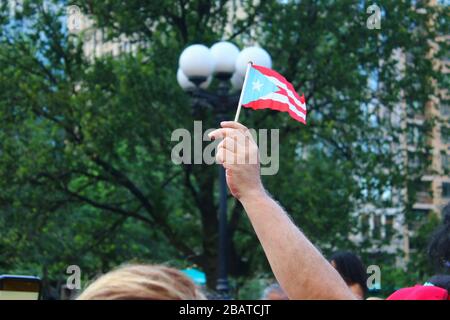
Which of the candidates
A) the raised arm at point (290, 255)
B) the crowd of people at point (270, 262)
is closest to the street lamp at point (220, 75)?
the crowd of people at point (270, 262)

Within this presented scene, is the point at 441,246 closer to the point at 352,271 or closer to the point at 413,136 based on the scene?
the point at 352,271

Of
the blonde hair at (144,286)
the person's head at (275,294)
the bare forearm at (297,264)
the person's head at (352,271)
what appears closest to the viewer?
the blonde hair at (144,286)

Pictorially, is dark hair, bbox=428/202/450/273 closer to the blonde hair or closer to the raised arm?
the raised arm

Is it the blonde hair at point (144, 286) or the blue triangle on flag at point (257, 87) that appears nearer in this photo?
the blonde hair at point (144, 286)

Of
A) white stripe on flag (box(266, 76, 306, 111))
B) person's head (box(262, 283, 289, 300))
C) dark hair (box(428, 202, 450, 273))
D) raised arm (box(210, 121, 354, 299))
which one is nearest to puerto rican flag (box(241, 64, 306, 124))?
white stripe on flag (box(266, 76, 306, 111))

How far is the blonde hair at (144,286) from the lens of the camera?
2072 millimetres

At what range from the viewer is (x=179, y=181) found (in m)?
15.8

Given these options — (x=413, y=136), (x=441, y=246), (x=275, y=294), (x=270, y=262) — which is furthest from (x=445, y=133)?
(x=270, y=262)

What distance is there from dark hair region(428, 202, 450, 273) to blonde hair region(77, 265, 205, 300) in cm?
122

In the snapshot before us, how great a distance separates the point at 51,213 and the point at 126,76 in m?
2.71

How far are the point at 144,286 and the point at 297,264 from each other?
50 centimetres

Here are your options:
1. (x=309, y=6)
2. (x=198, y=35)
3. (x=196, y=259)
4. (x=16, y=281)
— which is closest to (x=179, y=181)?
(x=196, y=259)

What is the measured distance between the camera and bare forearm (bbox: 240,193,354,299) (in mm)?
2371

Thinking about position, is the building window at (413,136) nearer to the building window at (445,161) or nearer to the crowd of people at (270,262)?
the building window at (445,161)
